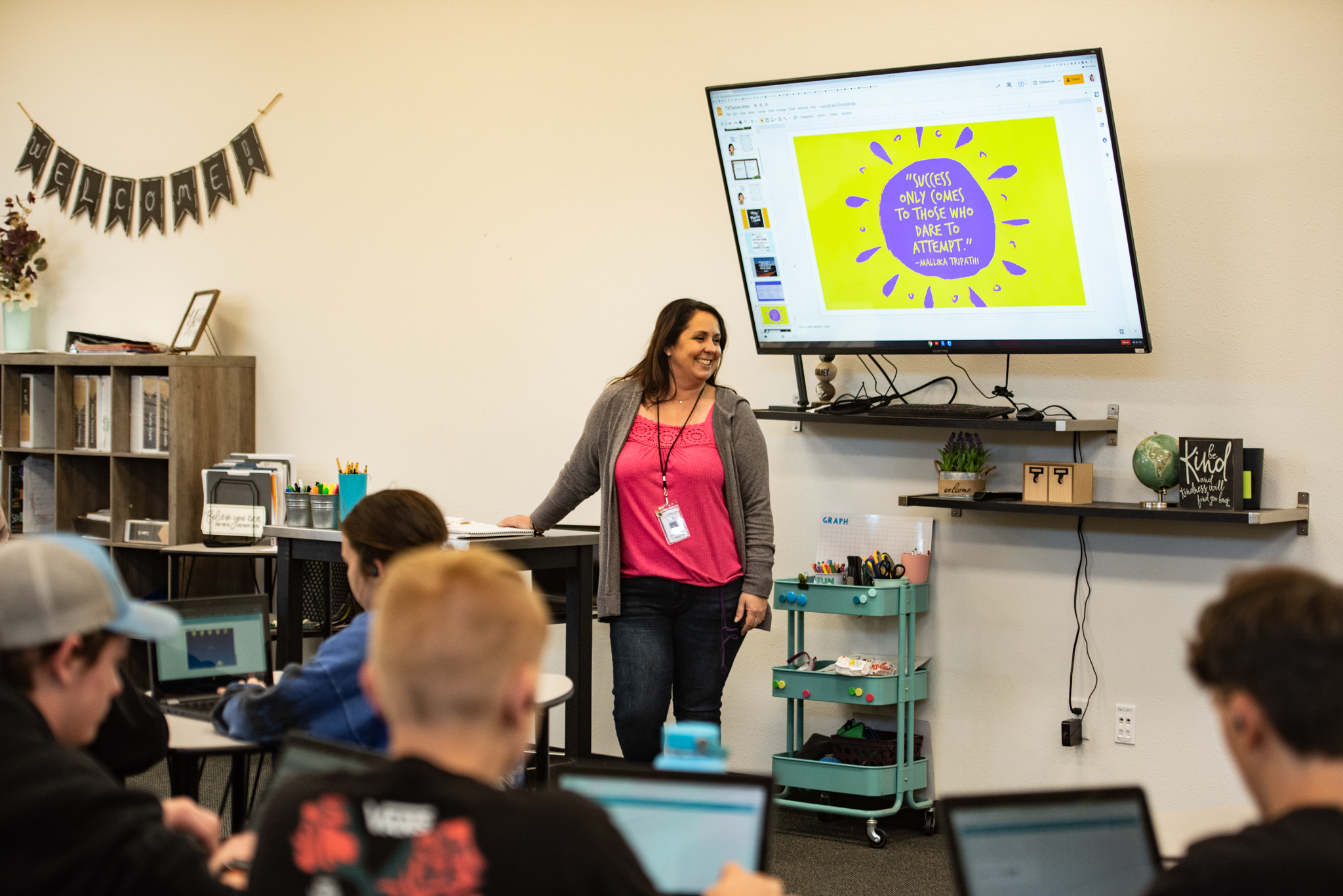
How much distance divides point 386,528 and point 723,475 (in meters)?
1.41

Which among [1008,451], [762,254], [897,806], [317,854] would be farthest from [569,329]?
[317,854]

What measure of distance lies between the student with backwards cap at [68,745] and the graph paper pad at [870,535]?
2778 millimetres

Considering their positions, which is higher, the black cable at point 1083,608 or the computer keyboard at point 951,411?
the computer keyboard at point 951,411

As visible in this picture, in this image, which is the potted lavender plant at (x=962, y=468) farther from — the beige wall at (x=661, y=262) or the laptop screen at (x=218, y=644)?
the laptop screen at (x=218, y=644)

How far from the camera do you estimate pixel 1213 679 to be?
1122 mm

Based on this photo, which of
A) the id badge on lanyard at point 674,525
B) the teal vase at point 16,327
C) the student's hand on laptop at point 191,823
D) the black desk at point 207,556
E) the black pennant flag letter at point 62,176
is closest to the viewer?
the student's hand on laptop at point 191,823

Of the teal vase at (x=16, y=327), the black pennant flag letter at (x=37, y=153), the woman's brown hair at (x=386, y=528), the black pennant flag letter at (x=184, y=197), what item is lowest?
the woman's brown hair at (x=386, y=528)

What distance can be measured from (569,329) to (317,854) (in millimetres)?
3516

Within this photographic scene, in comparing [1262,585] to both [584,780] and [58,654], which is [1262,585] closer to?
[584,780]

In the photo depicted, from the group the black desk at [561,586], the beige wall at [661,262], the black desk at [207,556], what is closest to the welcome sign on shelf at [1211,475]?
the beige wall at [661,262]

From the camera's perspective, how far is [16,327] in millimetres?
5711

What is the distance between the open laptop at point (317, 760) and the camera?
1242 millimetres

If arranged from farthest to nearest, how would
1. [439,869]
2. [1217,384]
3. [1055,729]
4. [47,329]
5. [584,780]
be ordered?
[47,329], [1055,729], [1217,384], [584,780], [439,869]

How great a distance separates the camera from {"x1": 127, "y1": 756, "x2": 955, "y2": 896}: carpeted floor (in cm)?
325
